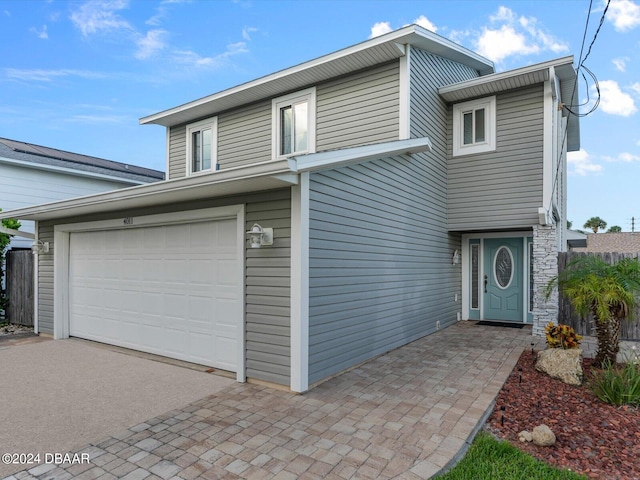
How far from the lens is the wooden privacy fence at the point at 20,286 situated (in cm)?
889

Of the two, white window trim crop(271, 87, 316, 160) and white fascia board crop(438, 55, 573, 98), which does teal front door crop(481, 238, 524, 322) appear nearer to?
white fascia board crop(438, 55, 573, 98)

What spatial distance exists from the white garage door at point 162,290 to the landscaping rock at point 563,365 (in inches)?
159

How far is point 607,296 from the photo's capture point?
190 inches

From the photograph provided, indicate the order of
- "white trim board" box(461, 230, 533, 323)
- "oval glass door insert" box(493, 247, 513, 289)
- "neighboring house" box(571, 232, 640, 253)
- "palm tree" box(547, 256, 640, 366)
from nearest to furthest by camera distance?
"palm tree" box(547, 256, 640, 366)
"white trim board" box(461, 230, 533, 323)
"oval glass door insert" box(493, 247, 513, 289)
"neighboring house" box(571, 232, 640, 253)

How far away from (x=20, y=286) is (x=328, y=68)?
8673 millimetres

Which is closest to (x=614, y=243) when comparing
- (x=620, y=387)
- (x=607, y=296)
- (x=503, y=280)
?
(x=503, y=280)

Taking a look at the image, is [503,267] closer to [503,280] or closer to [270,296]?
[503,280]

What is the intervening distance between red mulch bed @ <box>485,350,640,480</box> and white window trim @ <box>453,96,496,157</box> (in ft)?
16.5

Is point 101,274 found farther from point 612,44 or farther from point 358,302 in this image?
point 612,44

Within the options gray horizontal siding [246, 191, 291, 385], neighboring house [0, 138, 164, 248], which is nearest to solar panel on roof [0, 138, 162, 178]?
neighboring house [0, 138, 164, 248]

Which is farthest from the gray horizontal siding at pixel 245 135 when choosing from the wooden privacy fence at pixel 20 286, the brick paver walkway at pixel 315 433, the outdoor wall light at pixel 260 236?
the brick paver walkway at pixel 315 433

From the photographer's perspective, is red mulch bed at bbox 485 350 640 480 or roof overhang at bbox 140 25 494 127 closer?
red mulch bed at bbox 485 350 640 480

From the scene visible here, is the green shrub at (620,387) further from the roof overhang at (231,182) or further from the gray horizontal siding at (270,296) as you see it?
the roof overhang at (231,182)

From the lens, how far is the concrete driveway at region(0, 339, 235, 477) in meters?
3.34
